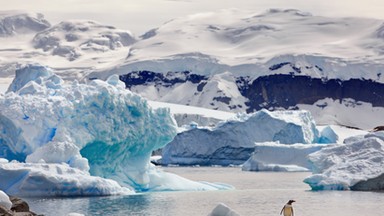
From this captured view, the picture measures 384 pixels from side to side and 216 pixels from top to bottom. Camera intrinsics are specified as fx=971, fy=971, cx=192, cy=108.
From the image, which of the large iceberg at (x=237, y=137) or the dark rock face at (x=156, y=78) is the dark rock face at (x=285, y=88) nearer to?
the dark rock face at (x=156, y=78)

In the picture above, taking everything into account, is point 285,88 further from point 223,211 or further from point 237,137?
point 223,211

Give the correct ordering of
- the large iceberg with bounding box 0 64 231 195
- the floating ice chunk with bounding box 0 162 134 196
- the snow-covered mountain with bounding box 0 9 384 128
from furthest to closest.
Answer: the snow-covered mountain with bounding box 0 9 384 128 → the large iceberg with bounding box 0 64 231 195 → the floating ice chunk with bounding box 0 162 134 196

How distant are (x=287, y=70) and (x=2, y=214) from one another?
505 feet

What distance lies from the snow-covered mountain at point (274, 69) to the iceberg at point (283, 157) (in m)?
108

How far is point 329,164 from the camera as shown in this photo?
35531 mm

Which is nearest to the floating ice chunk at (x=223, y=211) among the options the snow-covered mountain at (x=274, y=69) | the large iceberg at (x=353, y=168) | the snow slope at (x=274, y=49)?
the large iceberg at (x=353, y=168)

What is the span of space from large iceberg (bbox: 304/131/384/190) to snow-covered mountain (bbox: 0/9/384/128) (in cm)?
12831

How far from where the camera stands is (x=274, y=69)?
17000 cm

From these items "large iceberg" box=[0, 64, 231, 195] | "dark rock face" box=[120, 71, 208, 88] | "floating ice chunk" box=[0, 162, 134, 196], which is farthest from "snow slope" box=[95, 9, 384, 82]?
"floating ice chunk" box=[0, 162, 134, 196]

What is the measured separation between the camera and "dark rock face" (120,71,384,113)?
558 feet

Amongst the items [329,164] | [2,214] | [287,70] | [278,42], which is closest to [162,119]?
[329,164]

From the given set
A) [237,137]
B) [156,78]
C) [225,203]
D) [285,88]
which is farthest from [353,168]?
[156,78]

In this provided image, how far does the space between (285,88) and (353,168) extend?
5700 inches

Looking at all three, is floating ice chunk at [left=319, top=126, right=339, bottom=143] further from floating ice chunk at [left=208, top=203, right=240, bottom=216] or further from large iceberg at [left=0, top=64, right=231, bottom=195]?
floating ice chunk at [left=208, top=203, right=240, bottom=216]
